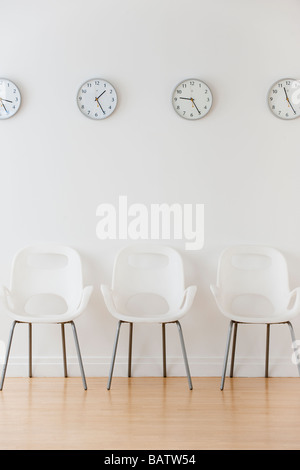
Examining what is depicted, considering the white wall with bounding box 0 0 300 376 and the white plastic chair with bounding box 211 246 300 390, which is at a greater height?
the white wall with bounding box 0 0 300 376

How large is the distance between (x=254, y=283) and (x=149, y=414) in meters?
1.25

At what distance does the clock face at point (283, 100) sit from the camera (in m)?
3.50

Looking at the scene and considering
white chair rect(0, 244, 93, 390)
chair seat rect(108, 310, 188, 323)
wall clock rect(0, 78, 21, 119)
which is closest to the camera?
chair seat rect(108, 310, 188, 323)

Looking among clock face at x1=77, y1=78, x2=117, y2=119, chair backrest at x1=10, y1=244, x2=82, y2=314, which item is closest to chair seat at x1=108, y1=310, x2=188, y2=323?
chair backrest at x1=10, y1=244, x2=82, y2=314

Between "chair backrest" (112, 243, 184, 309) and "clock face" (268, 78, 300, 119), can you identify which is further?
"clock face" (268, 78, 300, 119)

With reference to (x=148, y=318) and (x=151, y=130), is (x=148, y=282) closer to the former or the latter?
(x=148, y=318)

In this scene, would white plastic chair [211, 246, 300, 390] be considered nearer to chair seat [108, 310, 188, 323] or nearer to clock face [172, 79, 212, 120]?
chair seat [108, 310, 188, 323]

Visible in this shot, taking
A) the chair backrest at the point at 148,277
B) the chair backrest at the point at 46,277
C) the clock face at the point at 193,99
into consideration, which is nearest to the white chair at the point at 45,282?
the chair backrest at the point at 46,277

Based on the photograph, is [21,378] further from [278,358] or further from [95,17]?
[95,17]

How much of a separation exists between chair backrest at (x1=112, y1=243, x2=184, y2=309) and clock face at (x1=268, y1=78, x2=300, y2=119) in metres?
1.23

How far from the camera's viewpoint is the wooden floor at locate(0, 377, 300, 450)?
216 cm

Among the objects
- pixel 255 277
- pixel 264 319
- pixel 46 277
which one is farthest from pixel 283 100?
pixel 46 277

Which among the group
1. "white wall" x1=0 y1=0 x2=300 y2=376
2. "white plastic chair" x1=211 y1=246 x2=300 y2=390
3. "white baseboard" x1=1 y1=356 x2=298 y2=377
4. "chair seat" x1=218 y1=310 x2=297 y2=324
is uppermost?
"white wall" x1=0 y1=0 x2=300 y2=376

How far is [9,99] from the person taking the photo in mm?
3479
